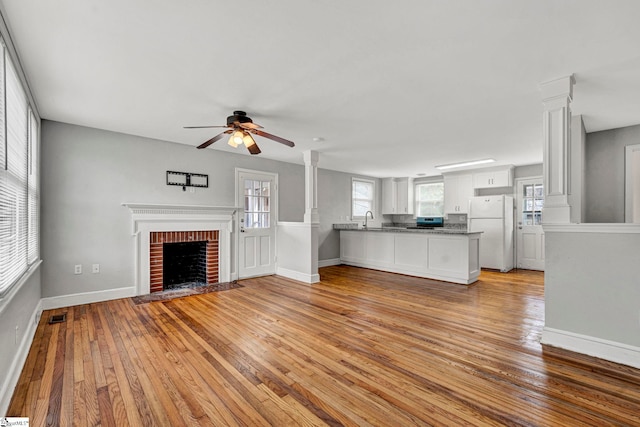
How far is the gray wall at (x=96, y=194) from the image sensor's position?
377 centimetres

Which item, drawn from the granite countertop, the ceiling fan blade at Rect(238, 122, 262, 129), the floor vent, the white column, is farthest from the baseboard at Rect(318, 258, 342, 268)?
the floor vent

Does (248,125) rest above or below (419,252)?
above

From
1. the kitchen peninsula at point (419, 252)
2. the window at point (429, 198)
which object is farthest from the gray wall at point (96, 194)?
the window at point (429, 198)

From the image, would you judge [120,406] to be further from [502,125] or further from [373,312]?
[502,125]

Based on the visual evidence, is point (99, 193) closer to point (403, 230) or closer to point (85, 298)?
point (85, 298)

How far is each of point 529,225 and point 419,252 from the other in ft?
9.26

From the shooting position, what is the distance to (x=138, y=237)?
4.38 metres

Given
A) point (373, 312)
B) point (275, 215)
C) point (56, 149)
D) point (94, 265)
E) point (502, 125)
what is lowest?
point (373, 312)

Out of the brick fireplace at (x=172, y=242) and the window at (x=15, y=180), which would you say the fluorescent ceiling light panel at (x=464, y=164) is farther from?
the window at (x=15, y=180)

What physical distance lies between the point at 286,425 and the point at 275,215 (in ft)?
15.2

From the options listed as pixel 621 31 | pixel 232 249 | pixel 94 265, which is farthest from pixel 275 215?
pixel 621 31

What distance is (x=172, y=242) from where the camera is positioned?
4719 millimetres

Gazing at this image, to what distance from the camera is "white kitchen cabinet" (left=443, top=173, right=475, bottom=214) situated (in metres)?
7.20

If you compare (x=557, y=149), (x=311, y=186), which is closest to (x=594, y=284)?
(x=557, y=149)
